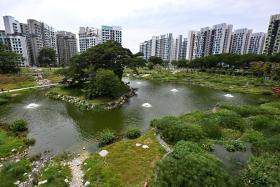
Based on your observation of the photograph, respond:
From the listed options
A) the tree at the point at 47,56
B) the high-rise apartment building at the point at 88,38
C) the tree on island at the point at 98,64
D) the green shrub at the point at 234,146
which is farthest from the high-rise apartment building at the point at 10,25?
the green shrub at the point at 234,146

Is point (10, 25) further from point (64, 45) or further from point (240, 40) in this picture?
point (240, 40)

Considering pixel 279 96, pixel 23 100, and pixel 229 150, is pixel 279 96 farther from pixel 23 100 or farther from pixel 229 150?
pixel 23 100

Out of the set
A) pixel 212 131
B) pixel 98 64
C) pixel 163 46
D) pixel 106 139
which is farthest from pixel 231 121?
pixel 163 46

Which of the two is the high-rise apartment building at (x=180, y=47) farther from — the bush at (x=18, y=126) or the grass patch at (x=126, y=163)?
the grass patch at (x=126, y=163)

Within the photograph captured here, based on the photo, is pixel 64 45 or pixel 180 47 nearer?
pixel 64 45

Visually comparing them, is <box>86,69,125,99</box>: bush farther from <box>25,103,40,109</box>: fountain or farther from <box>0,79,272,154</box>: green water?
<box>25,103,40,109</box>: fountain

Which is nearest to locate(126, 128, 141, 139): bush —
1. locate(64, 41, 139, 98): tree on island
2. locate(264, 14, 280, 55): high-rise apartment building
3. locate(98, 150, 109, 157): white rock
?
locate(98, 150, 109, 157): white rock

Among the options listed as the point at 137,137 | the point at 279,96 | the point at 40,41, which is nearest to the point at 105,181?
the point at 137,137
